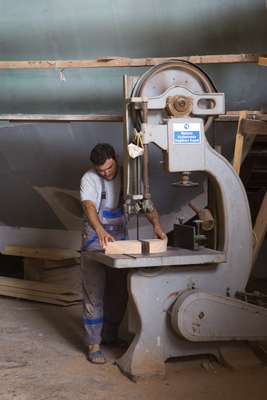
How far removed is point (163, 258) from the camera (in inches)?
106

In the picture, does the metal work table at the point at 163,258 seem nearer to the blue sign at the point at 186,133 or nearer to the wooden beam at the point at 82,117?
the blue sign at the point at 186,133

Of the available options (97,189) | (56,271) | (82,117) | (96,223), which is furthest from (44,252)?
(96,223)

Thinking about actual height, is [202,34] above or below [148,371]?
above

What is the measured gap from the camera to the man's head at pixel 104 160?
302 centimetres

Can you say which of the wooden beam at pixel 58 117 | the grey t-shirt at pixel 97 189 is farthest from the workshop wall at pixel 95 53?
the grey t-shirt at pixel 97 189

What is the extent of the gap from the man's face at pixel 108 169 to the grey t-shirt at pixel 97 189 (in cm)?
3

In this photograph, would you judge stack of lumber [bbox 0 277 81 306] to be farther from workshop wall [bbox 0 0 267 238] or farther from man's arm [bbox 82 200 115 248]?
man's arm [bbox 82 200 115 248]

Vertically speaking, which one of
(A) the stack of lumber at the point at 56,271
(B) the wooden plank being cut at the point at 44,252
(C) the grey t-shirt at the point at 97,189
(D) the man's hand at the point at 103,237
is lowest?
(A) the stack of lumber at the point at 56,271

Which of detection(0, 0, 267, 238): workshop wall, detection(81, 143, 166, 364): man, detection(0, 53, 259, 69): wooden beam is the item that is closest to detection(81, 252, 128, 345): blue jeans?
detection(81, 143, 166, 364): man

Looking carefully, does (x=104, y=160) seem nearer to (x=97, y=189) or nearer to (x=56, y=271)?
(x=97, y=189)

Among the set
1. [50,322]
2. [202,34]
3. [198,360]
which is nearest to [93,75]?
[202,34]

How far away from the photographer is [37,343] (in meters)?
3.35

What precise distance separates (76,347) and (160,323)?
0.68 metres

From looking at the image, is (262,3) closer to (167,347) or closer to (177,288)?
(177,288)
